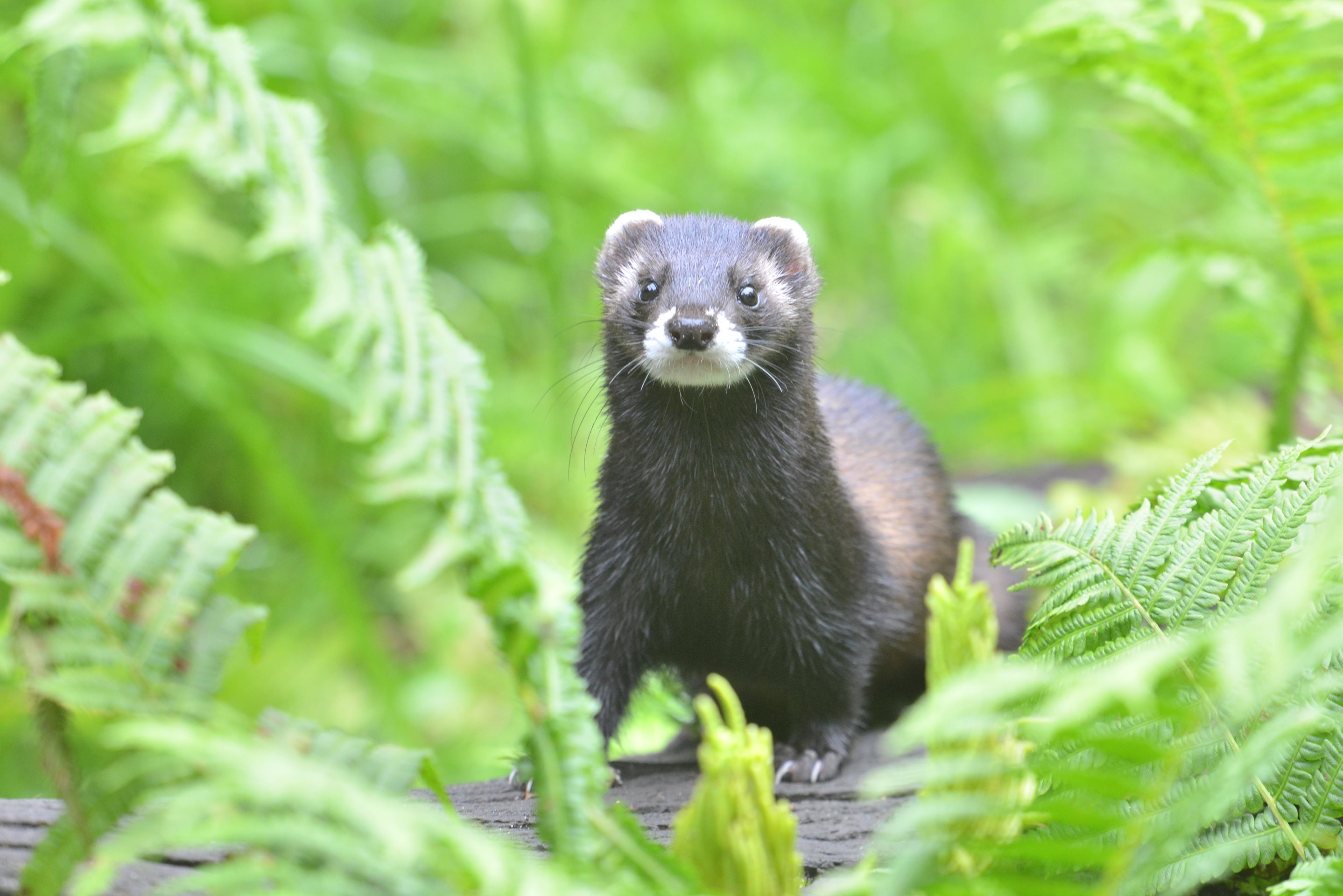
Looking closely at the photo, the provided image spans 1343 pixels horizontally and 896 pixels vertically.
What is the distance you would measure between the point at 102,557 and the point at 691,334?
1372mm

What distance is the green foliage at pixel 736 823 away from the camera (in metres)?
1.43

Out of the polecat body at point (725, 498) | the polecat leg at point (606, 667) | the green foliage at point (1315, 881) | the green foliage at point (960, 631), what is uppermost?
the polecat body at point (725, 498)

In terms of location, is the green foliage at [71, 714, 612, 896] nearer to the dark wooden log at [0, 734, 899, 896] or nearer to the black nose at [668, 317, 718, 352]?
the dark wooden log at [0, 734, 899, 896]

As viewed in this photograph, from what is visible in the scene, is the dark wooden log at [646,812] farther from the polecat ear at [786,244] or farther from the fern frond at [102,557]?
the polecat ear at [786,244]

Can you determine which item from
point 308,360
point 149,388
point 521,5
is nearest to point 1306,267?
point 521,5

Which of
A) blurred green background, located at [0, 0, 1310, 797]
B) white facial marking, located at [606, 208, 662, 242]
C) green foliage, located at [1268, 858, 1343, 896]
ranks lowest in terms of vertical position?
green foliage, located at [1268, 858, 1343, 896]

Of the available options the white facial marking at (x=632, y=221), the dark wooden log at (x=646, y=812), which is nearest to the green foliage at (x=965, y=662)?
the dark wooden log at (x=646, y=812)

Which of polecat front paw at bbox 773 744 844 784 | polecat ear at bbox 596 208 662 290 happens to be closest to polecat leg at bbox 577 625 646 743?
polecat front paw at bbox 773 744 844 784

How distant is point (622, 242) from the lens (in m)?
3.06

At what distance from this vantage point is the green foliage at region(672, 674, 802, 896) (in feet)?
4.68

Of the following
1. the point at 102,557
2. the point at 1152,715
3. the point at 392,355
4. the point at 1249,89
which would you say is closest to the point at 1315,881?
the point at 1152,715

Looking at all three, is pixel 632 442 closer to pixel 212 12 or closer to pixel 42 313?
pixel 212 12

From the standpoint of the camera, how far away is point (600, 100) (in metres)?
6.75

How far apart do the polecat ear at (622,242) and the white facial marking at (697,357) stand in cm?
41
